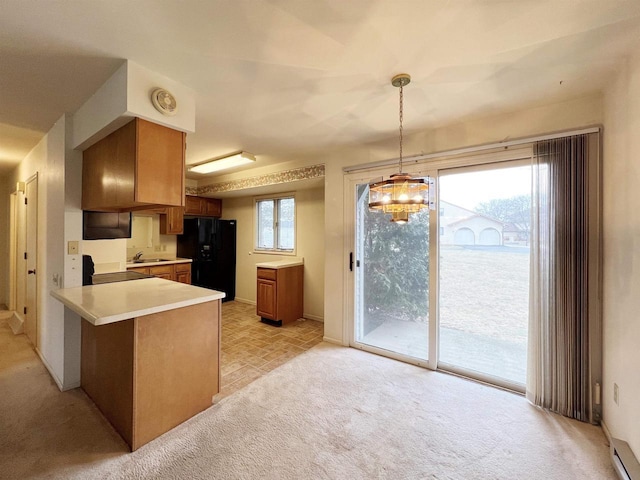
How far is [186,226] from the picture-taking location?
4945 millimetres

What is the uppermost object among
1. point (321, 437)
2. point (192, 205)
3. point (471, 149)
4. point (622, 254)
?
point (471, 149)

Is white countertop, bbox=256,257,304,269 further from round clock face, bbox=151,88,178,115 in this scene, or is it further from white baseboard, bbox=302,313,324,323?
round clock face, bbox=151,88,178,115

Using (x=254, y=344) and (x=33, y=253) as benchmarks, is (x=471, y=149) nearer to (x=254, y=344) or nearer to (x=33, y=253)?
(x=254, y=344)

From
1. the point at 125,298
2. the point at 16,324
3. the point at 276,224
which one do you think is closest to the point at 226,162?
the point at 276,224

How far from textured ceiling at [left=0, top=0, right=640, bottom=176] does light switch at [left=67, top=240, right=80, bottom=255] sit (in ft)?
3.57

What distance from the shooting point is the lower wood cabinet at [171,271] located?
13.6 feet

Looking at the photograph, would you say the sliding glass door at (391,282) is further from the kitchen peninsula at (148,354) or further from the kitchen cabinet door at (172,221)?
the kitchen cabinet door at (172,221)

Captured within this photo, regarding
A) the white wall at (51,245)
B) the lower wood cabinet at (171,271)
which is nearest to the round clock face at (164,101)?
the white wall at (51,245)

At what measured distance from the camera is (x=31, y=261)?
3.18 metres

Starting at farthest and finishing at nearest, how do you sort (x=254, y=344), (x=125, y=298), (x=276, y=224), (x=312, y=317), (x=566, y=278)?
(x=276, y=224), (x=312, y=317), (x=254, y=344), (x=566, y=278), (x=125, y=298)

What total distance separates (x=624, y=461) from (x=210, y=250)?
5.16 m

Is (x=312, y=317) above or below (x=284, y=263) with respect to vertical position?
below

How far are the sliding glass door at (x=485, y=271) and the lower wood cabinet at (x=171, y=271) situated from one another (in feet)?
13.2

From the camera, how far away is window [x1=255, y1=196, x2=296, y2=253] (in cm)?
473
